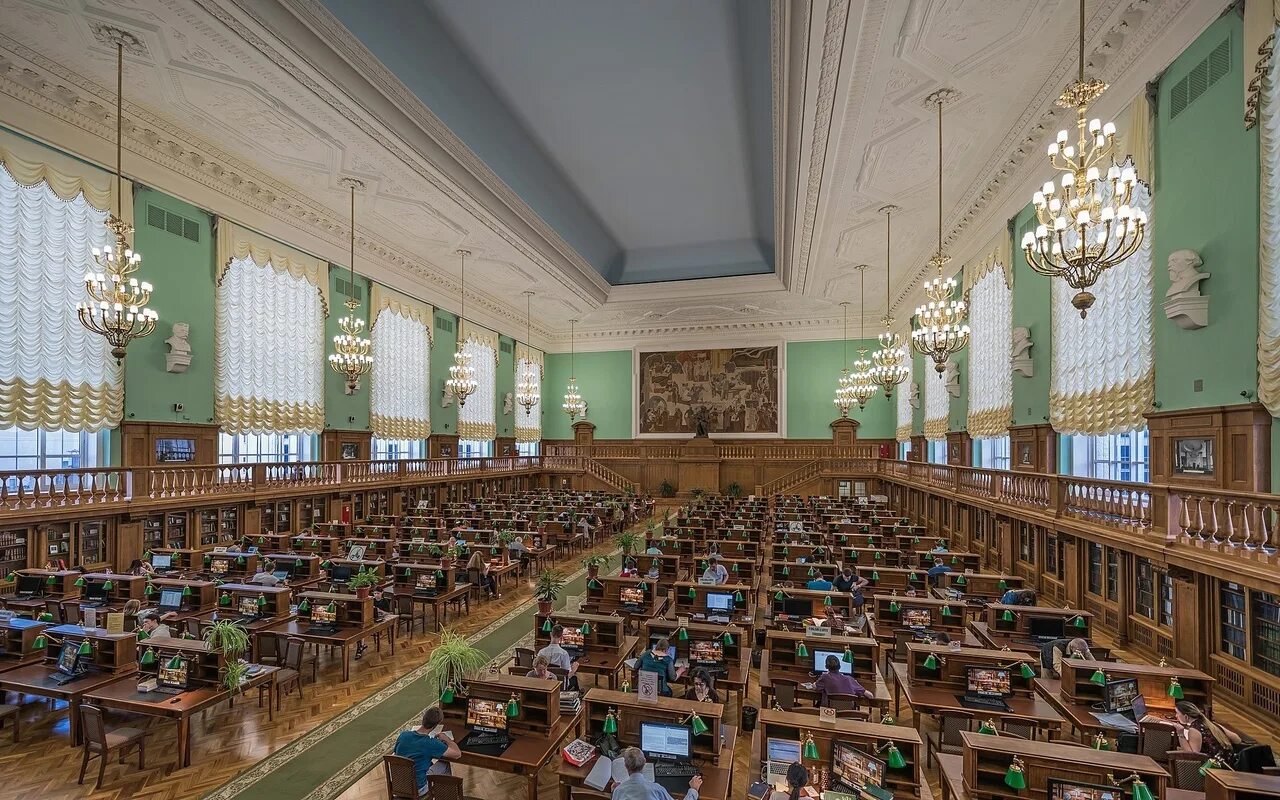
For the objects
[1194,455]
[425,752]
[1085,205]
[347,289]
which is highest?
[347,289]

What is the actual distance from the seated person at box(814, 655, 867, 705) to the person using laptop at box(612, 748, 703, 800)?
92.1 inches

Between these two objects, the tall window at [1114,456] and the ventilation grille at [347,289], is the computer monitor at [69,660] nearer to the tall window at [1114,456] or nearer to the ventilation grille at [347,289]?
the tall window at [1114,456]

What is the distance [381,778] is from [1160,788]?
6.53m

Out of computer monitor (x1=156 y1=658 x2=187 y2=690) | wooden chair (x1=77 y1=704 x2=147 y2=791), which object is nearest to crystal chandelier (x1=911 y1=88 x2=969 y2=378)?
computer monitor (x1=156 y1=658 x2=187 y2=690)

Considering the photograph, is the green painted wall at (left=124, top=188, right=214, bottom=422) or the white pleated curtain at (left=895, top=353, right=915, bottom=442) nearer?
the green painted wall at (left=124, top=188, right=214, bottom=422)

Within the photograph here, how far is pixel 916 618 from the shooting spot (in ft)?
29.1

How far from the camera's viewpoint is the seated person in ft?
20.5

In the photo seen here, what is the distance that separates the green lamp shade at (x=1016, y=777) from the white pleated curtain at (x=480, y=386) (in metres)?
25.5

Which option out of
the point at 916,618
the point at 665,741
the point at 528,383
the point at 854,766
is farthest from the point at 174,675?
the point at 528,383

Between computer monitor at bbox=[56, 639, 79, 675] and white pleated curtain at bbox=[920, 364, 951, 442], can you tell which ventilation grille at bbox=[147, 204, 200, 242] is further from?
white pleated curtain at bbox=[920, 364, 951, 442]

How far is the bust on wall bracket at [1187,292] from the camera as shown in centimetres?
847

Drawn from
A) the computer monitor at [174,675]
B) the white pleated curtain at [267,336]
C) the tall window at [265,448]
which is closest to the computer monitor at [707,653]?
the computer monitor at [174,675]

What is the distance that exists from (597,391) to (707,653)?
27.6m

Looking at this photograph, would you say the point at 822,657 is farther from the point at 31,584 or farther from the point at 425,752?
the point at 31,584
